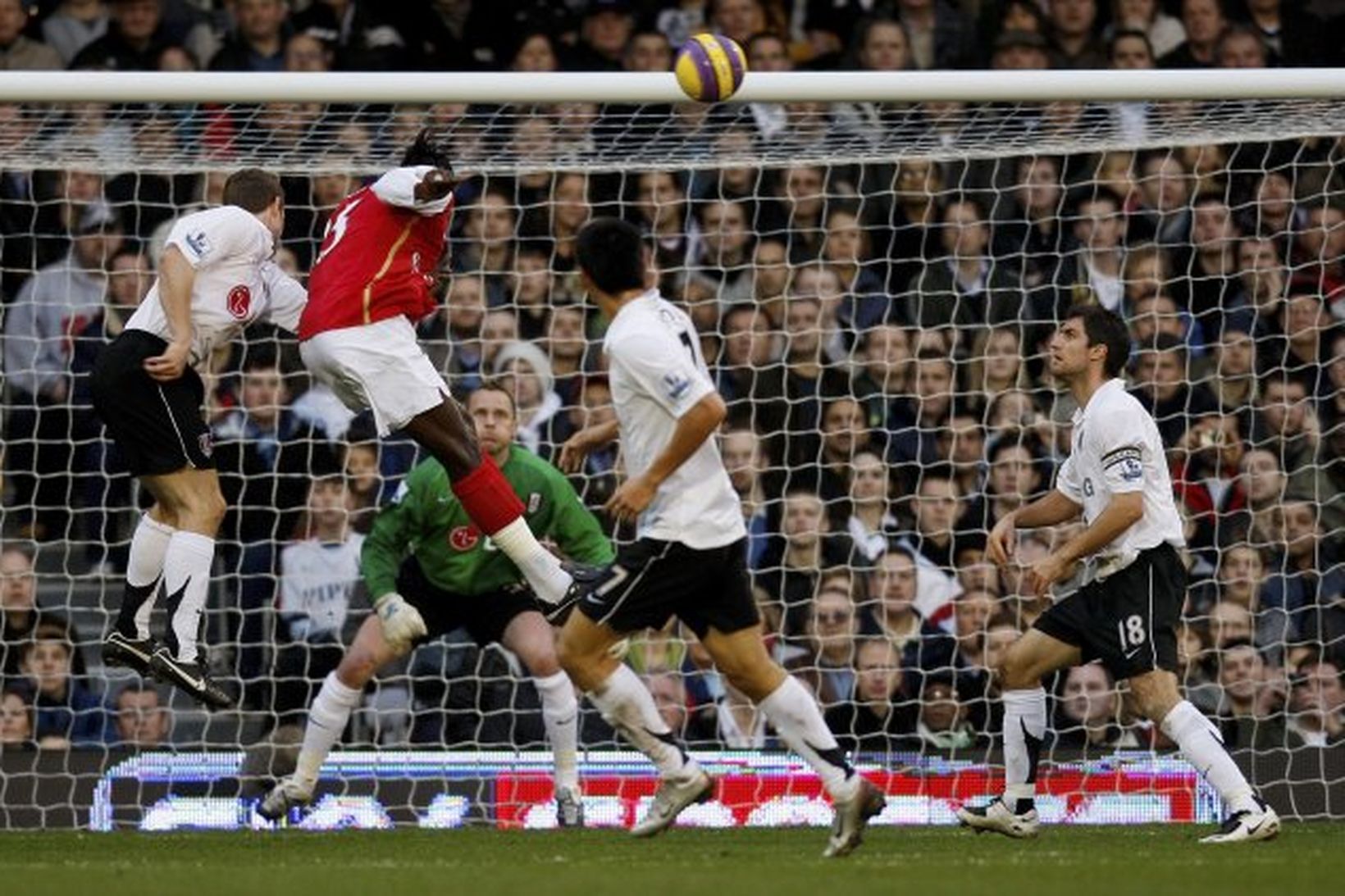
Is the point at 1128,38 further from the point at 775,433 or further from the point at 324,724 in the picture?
the point at 324,724

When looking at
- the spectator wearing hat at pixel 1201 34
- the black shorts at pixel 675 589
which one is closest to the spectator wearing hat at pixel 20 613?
the black shorts at pixel 675 589

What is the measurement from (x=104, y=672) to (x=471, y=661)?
1890 millimetres

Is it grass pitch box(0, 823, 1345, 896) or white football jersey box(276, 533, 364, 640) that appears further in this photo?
white football jersey box(276, 533, 364, 640)

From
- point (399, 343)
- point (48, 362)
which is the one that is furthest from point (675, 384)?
point (48, 362)

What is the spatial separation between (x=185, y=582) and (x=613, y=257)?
2.29m

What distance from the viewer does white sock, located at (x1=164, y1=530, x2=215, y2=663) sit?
965cm

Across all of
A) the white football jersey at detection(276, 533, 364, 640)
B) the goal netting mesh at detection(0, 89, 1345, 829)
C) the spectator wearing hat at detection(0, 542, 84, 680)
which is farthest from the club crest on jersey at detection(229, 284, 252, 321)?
the spectator wearing hat at detection(0, 542, 84, 680)

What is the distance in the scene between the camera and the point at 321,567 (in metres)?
12.7

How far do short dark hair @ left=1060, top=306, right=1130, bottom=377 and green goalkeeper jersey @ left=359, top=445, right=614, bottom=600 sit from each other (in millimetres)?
2841

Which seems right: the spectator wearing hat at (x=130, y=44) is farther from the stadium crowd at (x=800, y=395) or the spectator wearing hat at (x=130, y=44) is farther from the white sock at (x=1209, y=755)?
the white sock at (x=1209, y=755)

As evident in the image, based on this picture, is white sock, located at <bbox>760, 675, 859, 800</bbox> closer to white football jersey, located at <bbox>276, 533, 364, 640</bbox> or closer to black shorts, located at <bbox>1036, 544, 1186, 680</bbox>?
black shorts, located at <bbox>1036, 544, 1186, 680</bbox>

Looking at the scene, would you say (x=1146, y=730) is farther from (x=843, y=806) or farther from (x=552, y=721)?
(x=843, y=806)

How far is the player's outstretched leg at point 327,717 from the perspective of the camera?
11117mm

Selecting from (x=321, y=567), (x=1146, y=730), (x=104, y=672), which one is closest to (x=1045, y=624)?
(x=1146, y=730)
